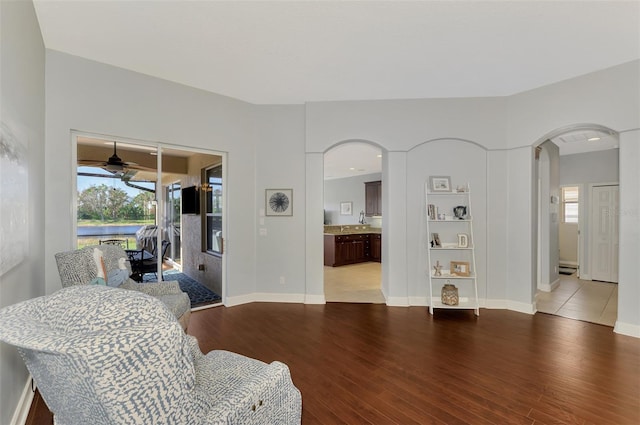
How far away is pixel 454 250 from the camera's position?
4129 mm

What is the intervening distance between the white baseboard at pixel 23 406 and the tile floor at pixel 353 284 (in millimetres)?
3279

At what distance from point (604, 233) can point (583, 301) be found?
2.46m

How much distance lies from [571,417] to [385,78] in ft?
11.8

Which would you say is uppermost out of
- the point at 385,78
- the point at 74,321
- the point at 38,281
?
the point at 385,78

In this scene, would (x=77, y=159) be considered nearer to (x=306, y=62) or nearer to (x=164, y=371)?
(x=306, y=62)

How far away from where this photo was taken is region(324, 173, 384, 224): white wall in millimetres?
9859

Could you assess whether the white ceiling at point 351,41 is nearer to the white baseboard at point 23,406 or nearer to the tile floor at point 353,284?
the white baseboard at point 23,406

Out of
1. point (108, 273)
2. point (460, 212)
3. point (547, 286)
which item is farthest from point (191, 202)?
point (547, 286)

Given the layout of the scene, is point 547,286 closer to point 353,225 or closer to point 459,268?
point 459,268

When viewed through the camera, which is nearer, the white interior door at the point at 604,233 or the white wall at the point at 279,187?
the white wall at the point at 279,187

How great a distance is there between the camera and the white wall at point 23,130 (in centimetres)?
167

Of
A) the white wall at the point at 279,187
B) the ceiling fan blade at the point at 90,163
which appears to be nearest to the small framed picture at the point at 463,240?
the white wall at the point at 279,187

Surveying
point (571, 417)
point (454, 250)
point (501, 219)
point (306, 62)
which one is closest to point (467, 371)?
point (571, 417)

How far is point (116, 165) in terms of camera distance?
343 centimetres
